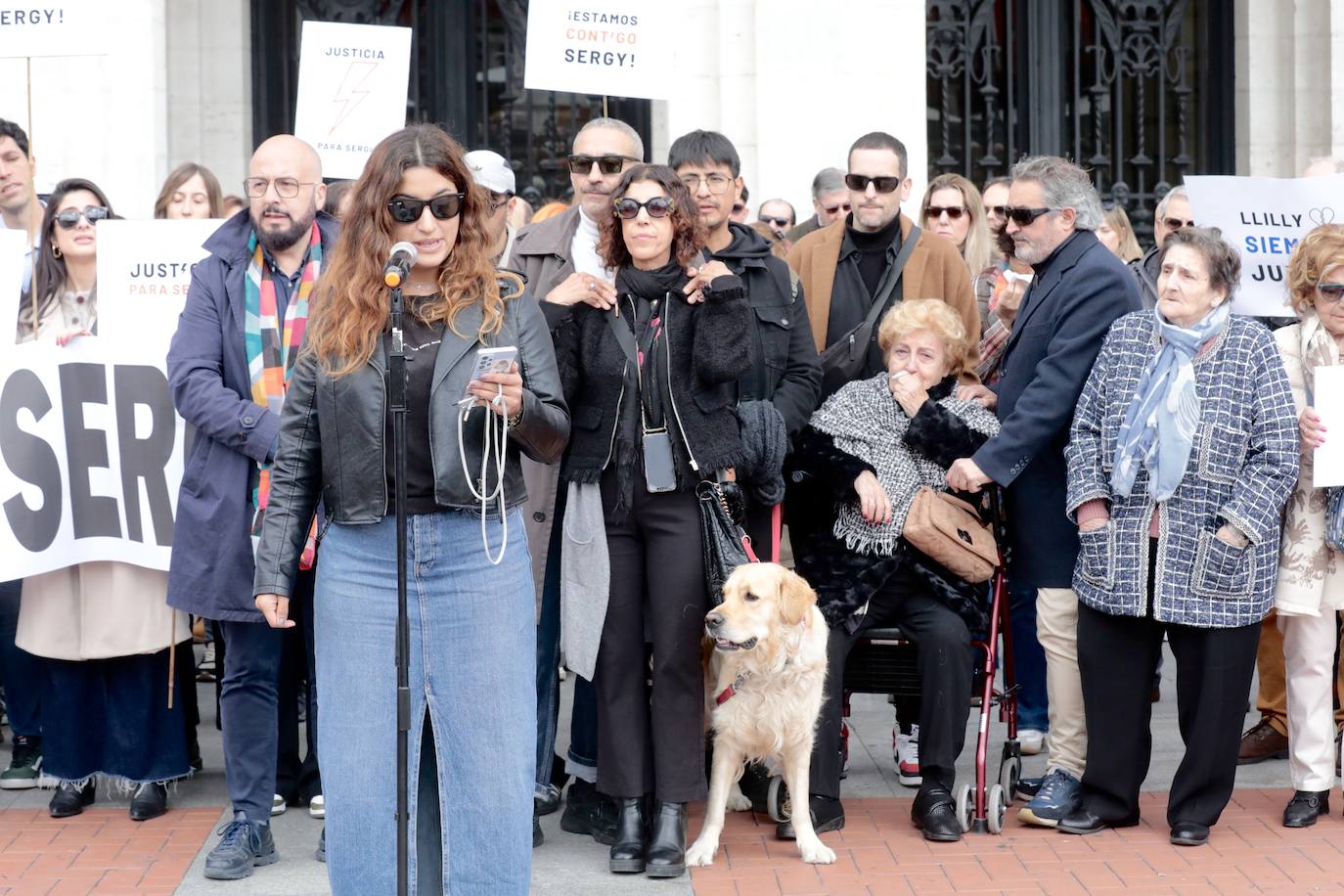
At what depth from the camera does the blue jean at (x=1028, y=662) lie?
721cm

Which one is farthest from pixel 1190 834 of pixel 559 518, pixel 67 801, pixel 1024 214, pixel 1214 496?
pixel 67 801

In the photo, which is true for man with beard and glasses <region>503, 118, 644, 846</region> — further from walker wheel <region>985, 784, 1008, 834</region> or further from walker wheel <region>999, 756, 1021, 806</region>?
walker wheel <region>999, 756, 1021, 806</region>

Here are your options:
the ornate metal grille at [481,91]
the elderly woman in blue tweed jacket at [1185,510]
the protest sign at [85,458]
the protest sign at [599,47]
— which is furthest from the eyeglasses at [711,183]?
the ornate metal grille at [481,91]

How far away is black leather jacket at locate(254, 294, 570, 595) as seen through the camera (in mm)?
4305

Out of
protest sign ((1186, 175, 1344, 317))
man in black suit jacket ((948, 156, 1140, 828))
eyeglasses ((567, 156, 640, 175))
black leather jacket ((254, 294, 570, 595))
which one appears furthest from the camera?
protest sign ((1186, 175, 1344, 317))

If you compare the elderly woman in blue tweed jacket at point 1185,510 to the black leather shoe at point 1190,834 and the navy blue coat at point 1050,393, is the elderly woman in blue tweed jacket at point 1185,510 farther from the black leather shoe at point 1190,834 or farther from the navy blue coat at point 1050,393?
the navy blue coat at point 1050,393

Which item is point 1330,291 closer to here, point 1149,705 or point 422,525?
point 1149,705

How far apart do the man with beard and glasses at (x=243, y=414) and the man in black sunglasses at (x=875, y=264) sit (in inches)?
82.1

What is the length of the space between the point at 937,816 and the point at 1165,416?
163 centimetres

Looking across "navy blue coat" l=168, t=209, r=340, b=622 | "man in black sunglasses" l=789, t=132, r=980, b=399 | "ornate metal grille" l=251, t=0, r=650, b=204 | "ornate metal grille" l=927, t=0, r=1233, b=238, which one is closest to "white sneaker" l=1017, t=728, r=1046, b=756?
"man in black sunglasses" l=789, t=132, r=980, b=399

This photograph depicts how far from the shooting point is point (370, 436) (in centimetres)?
430

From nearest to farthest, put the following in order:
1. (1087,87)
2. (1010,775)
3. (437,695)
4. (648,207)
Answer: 1. (437,695)
2. (648,207)
3. (1010,775)
4. (1087,87)

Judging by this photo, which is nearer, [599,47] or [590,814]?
[590,814]

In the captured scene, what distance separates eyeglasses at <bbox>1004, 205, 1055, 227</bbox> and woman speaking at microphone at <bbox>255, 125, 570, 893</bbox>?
8.19 ft
